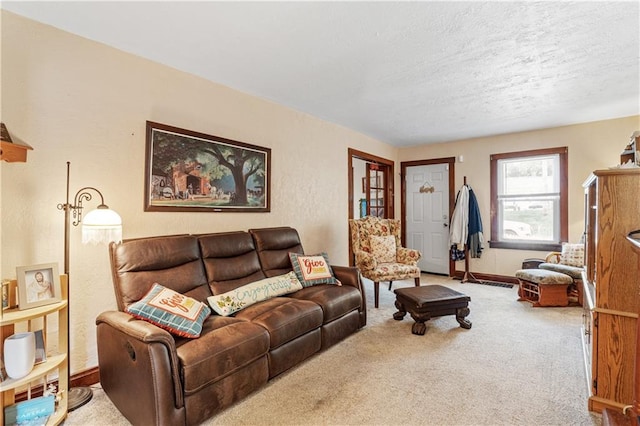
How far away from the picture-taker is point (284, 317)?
2238 mm

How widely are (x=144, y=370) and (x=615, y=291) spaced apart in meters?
2.62

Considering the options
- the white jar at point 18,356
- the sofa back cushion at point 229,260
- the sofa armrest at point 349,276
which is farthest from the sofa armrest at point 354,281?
the white jar at point 18,356

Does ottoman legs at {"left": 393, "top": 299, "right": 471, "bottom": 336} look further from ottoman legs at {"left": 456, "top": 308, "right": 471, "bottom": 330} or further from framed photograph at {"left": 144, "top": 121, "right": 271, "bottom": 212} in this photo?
framed photograph at {"left": 144, "top": 121, "right": 271, "bottom": 212}

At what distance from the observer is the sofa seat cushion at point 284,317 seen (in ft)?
7.04

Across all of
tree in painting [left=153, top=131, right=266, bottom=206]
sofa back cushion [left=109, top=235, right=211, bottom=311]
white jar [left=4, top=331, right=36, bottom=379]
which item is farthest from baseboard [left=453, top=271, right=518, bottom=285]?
white jar [left=4, top=331, right=36, bottom=379]

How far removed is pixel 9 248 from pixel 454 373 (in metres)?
3.04

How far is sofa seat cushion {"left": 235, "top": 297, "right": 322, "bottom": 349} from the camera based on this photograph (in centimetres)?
214

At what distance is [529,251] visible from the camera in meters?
4.84

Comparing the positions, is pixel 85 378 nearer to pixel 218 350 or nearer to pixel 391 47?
pixel 218 350

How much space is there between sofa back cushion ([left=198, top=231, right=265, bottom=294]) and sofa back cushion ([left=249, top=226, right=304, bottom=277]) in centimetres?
8

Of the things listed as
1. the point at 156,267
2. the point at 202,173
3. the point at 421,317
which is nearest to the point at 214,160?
the point at 202,173

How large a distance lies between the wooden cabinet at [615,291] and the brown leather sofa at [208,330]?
5.74ft

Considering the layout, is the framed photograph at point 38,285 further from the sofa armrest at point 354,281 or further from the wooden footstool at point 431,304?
the wooden footstool at point 431,304

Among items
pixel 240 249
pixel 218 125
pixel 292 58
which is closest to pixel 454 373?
pixel 240 249
